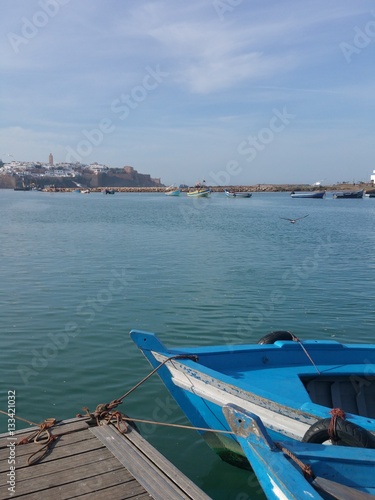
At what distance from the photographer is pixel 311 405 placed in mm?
5789

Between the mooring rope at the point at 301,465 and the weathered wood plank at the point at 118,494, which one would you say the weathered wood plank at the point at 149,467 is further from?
the mooring rope at the point at 301,465

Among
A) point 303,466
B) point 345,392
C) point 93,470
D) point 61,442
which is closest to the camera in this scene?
point 303,466

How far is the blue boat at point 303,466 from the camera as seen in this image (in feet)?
13.2

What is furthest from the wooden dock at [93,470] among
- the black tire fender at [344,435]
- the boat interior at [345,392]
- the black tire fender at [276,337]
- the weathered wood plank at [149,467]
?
the black tire fender at [276,337]

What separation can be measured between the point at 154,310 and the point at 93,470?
852 centimetres

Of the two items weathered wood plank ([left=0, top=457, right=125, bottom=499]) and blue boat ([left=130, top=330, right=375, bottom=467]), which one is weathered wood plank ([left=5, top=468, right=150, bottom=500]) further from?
blue boat ([left=130, top=330, right=375, bottom=467])

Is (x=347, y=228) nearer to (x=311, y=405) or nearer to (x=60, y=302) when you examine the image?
(x=60, y=302)

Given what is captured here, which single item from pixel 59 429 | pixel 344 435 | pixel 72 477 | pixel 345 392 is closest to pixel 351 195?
pixel 345 392

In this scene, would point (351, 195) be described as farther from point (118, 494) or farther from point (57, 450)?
point (118, 494)

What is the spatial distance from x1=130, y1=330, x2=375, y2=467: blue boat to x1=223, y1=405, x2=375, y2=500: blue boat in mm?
525

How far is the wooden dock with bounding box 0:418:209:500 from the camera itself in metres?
4.32

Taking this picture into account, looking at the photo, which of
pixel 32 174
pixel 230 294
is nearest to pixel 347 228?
pixel 230 294

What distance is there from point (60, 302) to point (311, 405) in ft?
30.5

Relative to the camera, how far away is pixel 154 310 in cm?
1317
